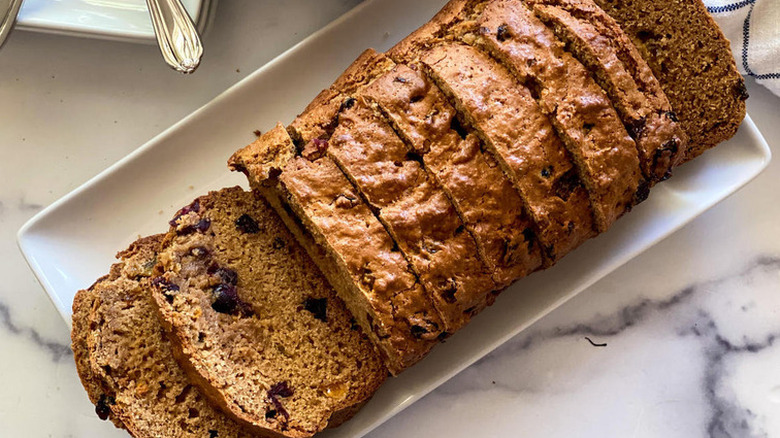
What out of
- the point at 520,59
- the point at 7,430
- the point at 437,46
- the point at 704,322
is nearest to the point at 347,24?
the point at 437,46

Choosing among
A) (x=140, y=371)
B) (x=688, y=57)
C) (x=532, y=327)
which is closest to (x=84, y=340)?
(x=140, y=371)

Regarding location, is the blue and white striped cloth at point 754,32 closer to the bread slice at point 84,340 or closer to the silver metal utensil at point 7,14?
the bread slice at point 84,340

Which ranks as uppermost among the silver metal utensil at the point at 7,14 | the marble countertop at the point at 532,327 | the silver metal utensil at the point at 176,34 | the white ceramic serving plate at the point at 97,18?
the silver metal utensil at the point at 7,14

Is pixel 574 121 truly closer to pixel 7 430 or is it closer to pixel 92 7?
pixel 92 7

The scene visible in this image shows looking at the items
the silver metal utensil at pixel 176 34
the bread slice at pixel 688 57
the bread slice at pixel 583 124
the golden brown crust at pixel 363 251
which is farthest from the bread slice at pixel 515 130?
the silver metal utensil at pixel 176 34

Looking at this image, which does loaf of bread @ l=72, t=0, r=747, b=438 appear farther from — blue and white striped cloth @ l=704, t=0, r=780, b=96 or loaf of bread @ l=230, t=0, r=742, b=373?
blue and white striped cloth @ l=704, t=0, r=780, b=96

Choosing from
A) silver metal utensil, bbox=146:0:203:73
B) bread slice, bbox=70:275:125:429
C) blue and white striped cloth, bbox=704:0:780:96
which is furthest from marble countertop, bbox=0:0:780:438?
bread slice, bbox=70:275:125:429
